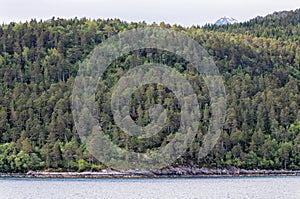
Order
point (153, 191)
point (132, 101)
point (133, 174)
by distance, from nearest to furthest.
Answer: point (153, 191) → point (133, 174) → point (132, 101)

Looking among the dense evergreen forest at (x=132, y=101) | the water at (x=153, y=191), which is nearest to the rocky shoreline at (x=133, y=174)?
the dense evergreen forest at (x=132, y=101)

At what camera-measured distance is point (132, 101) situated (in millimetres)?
143500

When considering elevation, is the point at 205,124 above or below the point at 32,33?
below

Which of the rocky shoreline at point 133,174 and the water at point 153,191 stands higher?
the water at point 153,191

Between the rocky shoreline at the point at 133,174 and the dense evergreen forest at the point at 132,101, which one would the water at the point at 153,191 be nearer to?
the rocky shoreline at the point at 133,174

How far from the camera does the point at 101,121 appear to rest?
137 meters

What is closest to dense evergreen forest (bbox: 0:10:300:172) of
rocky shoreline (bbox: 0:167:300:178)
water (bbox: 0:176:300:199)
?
rocky shoreline (bbox: 0:167:300:178)

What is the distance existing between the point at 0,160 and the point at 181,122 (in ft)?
108

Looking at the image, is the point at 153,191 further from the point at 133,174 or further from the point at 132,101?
the point at 132,101

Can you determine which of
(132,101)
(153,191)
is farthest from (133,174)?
(153,191)

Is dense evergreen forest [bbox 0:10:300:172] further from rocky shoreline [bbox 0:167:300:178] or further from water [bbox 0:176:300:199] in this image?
water [bbox 0:176:300:199]

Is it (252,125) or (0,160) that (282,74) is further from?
(0,160)

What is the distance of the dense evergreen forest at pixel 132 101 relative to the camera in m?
130

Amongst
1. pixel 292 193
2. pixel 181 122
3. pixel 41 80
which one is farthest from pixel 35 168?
pixel 292 193
